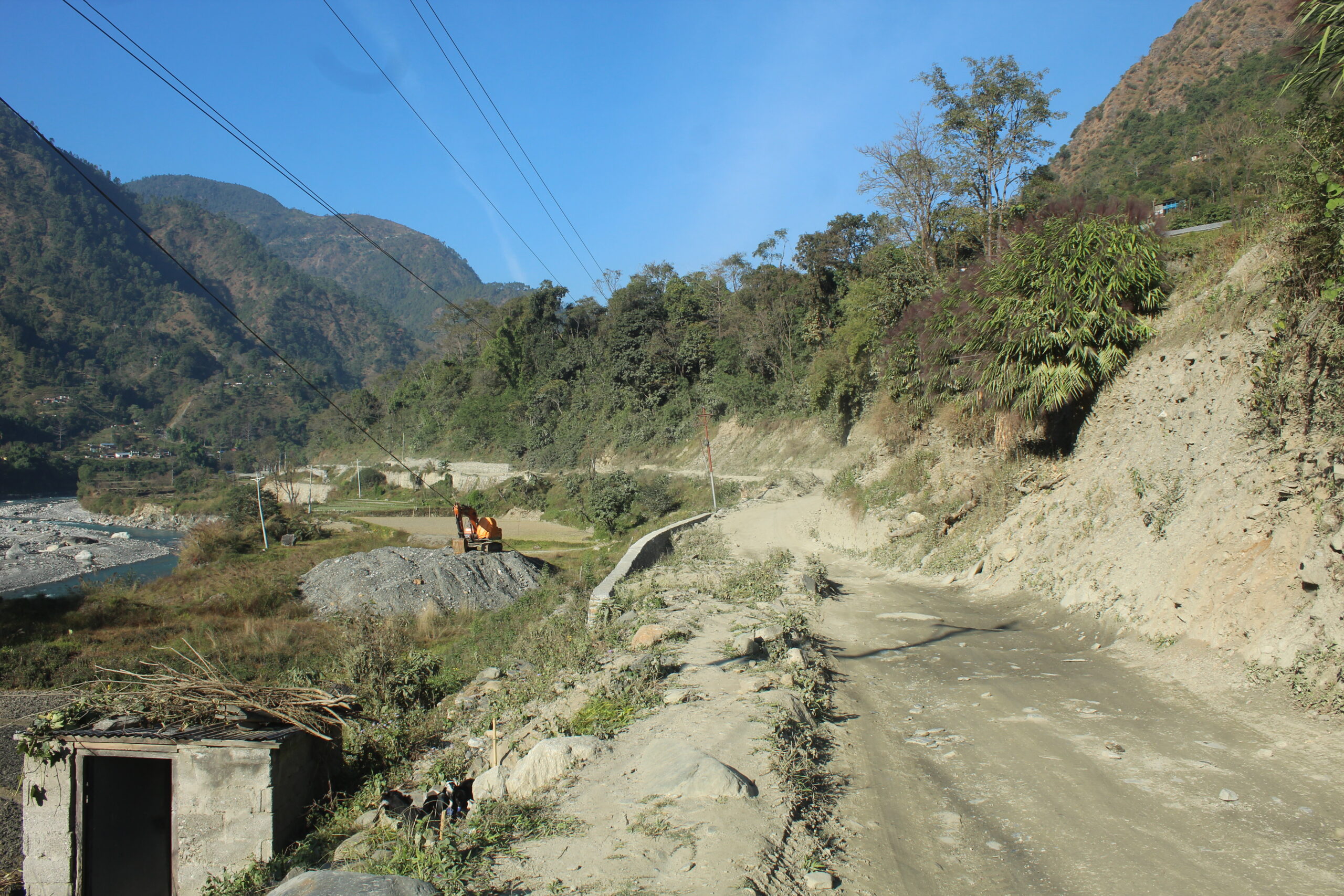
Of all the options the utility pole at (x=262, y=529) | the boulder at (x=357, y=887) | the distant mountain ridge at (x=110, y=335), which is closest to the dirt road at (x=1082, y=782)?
the boulder at (x=357, y=887)

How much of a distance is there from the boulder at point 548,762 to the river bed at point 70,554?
33.7 meters

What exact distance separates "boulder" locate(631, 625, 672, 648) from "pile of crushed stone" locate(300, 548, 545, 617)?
13.7 m

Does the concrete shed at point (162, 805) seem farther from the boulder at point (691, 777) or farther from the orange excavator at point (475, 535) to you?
the orange excavator at point (475, 535)

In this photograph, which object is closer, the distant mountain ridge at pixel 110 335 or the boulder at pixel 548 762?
the boulder at pixel 548 762

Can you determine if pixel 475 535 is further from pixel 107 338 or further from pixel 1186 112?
pixel 107 338

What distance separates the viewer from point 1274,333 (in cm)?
852

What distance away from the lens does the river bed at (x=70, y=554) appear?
136 feet

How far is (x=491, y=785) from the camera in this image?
6.48 m

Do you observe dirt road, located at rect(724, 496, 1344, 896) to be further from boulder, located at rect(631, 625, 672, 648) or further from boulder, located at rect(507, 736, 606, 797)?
boulder, located at rect(631, 625, 672, 648)

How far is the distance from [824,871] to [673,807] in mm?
1206

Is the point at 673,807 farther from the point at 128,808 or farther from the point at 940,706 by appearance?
the point at 128,808

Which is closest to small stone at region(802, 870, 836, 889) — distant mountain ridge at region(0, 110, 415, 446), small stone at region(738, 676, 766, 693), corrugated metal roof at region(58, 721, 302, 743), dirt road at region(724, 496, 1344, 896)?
dirt road at region(724, 496, 1344, 896)

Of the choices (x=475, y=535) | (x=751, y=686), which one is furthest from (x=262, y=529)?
(x=751, y=686)

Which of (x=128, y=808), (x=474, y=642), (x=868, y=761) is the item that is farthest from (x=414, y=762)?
(x=474, y=642)
